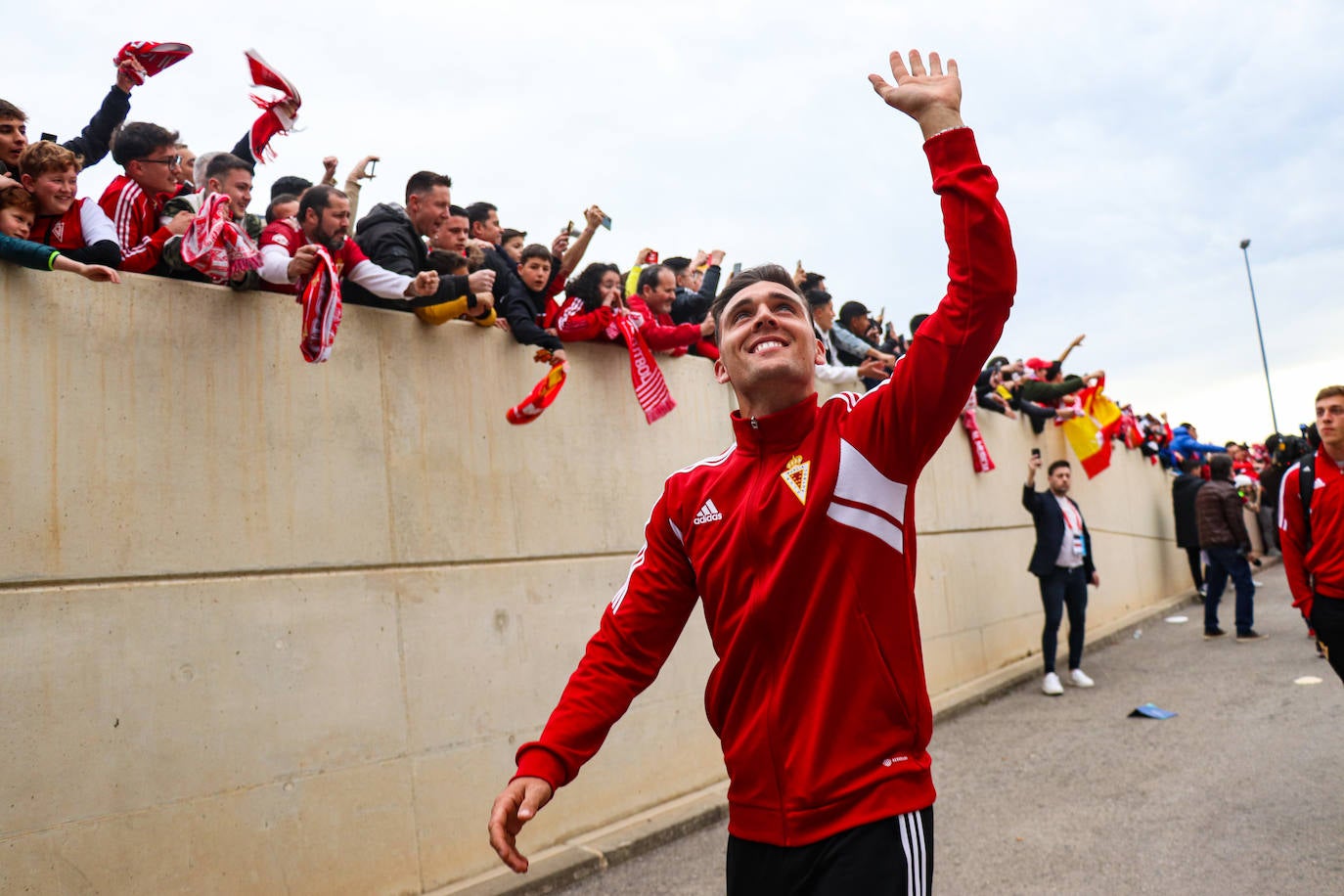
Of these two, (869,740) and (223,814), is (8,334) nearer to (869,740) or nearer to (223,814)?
(223,814)

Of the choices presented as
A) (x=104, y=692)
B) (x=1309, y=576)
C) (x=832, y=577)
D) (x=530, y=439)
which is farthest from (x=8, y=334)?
(x=1309, y=576)

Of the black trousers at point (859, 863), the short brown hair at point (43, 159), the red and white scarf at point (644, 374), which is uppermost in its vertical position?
the short brown hair at point (43, 159)

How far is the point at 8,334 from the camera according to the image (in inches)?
174

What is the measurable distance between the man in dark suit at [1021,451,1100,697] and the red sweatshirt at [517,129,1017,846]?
8.93 metres

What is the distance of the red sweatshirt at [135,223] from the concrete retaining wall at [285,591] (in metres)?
0.25

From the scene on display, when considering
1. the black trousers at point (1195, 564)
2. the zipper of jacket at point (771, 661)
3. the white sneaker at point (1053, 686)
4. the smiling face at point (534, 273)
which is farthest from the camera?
the black trousers at point (1195, 564)

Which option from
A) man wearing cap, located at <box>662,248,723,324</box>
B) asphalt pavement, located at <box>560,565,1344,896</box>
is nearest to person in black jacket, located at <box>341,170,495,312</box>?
man wearing cap, located at <box>662,248,723,324</box>

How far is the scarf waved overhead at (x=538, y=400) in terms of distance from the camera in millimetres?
6566

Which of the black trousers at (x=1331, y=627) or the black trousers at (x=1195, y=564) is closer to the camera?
the black trousers at (x=1331, y=627)

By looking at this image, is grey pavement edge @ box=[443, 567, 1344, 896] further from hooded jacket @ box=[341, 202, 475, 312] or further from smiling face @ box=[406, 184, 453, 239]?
smiling face @ box=[406, 184, 453, 239]

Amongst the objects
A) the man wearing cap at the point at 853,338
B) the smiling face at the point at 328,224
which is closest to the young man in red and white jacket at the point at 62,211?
the smiling face at the point at 328,224

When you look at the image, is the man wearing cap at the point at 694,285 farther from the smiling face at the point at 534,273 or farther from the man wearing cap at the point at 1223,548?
the man wearing cap at the point at 1223,548

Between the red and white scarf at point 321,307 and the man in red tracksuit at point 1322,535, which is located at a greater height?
the red and white scarf at point 321,307

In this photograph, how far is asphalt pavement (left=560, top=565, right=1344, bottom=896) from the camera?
5660 millimetres
